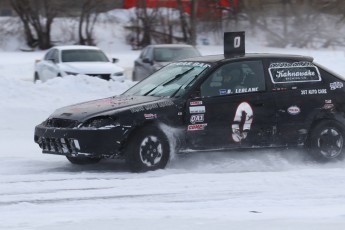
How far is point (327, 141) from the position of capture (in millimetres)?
10555

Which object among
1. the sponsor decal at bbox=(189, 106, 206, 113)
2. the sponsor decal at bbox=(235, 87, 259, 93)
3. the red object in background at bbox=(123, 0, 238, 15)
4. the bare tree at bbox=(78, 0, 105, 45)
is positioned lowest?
the sponsor decal at bbox=(189, 106, 206, 113)

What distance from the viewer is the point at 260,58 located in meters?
10.4

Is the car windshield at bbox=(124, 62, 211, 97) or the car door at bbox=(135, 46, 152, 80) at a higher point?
the car windshield at bbox=(124, 62, 211, 97)

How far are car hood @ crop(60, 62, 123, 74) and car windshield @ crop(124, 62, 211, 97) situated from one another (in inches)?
404

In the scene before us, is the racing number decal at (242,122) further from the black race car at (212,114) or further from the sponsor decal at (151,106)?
the sponsor decal at (151,106)

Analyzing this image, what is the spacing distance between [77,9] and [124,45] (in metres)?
4.42

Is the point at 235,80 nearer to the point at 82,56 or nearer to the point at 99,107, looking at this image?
the point at 99,107

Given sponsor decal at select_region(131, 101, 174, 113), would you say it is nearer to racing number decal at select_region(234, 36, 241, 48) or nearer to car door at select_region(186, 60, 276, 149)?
car door at select_region(186, 60, 276, 149)

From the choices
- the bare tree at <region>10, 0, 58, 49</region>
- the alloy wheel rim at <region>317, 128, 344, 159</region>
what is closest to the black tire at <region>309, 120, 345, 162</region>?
the alloy wheel rim at <region>317, 128, 344, 159</region>

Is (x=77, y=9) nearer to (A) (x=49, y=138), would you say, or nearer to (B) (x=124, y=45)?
(B) (x=124, y=45)

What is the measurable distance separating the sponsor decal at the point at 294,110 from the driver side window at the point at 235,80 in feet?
1.57

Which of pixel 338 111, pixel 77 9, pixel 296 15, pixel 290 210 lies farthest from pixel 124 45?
pixel 290 210

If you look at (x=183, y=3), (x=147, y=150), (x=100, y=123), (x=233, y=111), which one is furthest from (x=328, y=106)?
(x=183, y=3)

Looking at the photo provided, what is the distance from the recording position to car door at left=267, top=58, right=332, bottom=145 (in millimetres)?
10312
